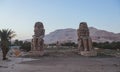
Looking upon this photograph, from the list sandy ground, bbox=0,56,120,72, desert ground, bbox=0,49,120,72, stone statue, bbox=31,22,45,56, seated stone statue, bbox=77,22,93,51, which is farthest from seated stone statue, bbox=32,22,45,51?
sandy ground, bbox=0,56,120,72

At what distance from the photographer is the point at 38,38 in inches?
Answer: 1588

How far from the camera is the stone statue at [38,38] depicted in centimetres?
3978

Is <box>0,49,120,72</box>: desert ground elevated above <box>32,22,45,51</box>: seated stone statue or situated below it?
below

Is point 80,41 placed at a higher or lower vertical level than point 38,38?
lower

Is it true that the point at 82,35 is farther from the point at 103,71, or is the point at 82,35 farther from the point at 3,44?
the point at 103,71

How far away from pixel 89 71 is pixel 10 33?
66.4 feet

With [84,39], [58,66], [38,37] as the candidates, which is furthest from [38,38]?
[58,66]

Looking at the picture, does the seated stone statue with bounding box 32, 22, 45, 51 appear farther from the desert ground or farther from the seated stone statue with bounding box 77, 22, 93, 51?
the seated stone statue with bounding box 77, 22, 93, 51

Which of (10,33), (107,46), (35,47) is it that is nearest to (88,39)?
(35,47)

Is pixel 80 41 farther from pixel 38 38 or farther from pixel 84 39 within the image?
pixel 38 38

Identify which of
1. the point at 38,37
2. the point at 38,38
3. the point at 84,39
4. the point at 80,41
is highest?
the point at 38,37

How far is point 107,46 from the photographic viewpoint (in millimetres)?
57125

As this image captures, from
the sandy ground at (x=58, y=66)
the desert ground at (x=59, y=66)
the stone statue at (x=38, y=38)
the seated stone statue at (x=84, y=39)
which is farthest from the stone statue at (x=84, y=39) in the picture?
the sandy ground at (x=58, y=66)

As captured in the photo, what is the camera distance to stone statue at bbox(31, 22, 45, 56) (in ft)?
131
